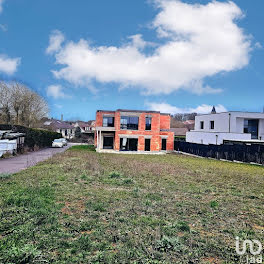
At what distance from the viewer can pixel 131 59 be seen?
2084 centimetres

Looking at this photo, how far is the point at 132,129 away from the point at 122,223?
73.4ft

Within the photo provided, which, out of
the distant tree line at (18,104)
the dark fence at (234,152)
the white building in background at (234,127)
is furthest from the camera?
the distant tree line at (18,104)

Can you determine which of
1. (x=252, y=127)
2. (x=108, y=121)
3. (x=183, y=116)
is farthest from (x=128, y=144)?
(x=183, y=116)

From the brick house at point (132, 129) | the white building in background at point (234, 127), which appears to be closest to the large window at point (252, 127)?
the white building in background at point (234, 127)

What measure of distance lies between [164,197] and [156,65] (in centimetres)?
1907

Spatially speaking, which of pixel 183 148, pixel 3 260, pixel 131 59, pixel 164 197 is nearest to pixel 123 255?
pixel 3 260

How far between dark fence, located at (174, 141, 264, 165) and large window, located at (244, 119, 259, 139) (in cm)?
999

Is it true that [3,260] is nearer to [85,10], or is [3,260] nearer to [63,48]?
[85,10]

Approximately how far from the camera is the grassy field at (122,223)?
3244 mm

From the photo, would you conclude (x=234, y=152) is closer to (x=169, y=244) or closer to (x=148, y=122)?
(x=148, y=122)

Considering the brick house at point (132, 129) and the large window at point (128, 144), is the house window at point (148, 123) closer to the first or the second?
the brick house at point (132, 129)
